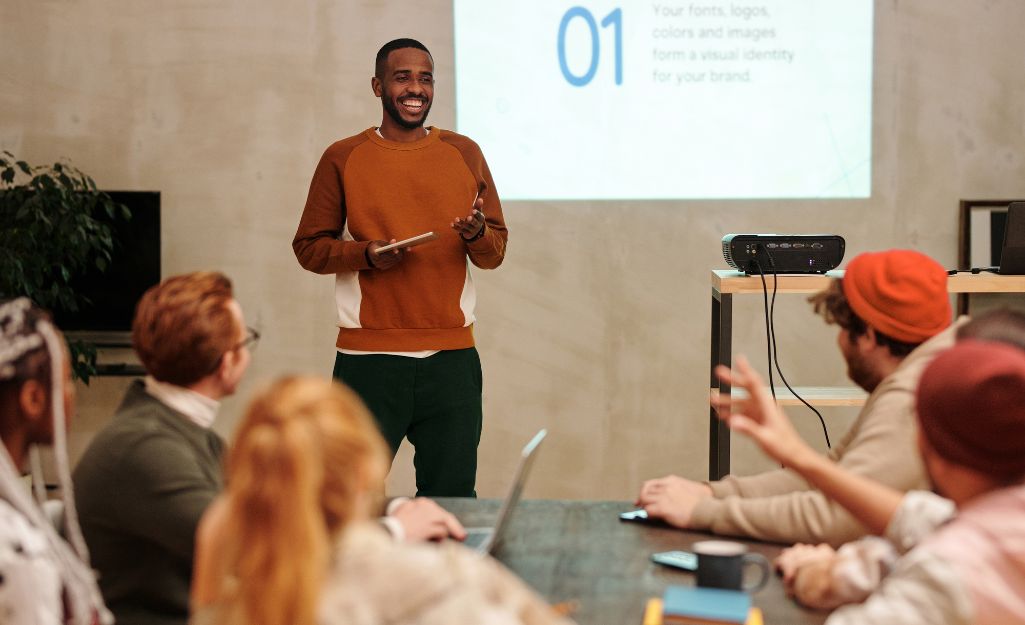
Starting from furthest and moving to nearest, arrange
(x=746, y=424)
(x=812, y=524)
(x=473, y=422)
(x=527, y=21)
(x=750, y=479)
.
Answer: (x=527, y=21)
(x=473, y=422)
(x=750, y=479)
(x=812, y=524)
(x=746, y=424)

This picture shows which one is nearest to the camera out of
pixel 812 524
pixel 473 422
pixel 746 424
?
pixel 746 424

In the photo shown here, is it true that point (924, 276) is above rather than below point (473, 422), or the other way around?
above

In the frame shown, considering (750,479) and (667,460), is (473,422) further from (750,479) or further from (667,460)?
(667,460)

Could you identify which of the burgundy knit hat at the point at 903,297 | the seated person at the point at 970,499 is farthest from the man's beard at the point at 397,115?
the seated person at the point at 970,499

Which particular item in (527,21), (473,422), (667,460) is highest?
(527,21)

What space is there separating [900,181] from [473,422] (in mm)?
2239

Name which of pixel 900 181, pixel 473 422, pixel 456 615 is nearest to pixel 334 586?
pixel 456 615

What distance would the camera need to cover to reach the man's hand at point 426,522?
1974 mm

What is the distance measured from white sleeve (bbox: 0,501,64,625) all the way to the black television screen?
3175 millimetres

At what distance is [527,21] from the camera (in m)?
4.42

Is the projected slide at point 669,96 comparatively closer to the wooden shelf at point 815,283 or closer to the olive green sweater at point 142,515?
the wooden shelf at point 815,283

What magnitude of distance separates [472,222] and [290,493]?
200 cm

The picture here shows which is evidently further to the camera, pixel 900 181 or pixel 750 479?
pixel 900 181

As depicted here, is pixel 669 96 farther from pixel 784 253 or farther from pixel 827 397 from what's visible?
pixel 827 397
